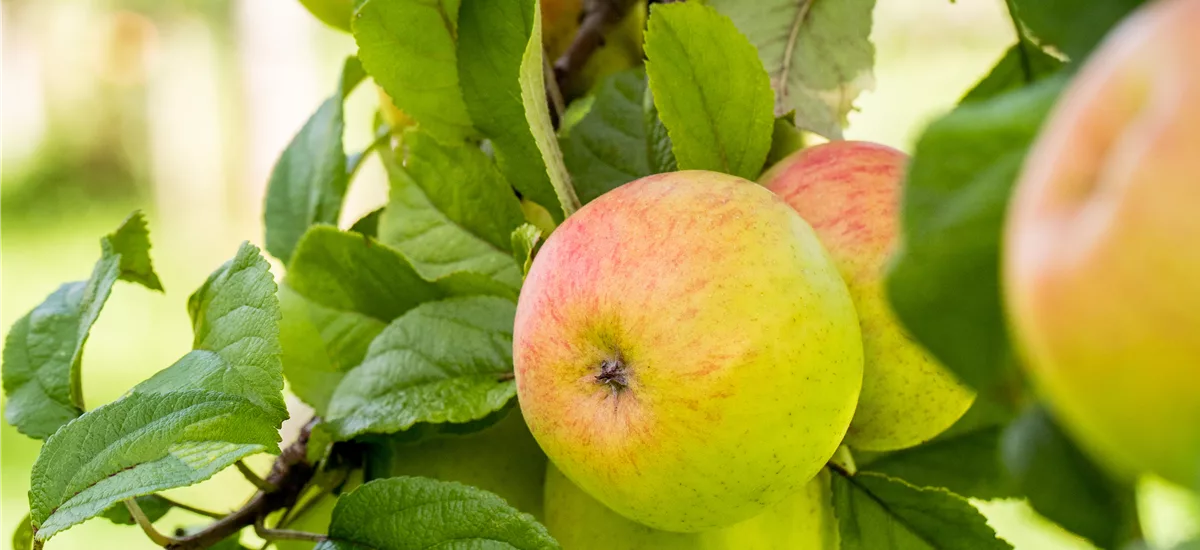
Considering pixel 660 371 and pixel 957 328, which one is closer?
pixel 957 328

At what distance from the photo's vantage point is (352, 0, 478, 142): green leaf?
417mm

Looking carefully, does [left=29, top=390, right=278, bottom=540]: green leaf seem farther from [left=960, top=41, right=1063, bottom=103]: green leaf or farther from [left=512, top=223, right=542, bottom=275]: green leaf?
[left=960, top=41, right=1063, bottom=103]: green leaf

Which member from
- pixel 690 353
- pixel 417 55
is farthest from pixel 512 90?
pixel 690 353

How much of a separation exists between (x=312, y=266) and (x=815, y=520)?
0.25 m

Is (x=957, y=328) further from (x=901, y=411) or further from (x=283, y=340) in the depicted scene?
(x=283, y=340)

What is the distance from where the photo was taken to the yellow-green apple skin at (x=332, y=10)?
1.85ft

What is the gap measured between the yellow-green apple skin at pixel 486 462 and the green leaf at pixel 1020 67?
0.25 m

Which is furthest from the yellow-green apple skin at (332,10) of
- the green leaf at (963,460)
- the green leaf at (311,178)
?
the green leaf at (963,460)

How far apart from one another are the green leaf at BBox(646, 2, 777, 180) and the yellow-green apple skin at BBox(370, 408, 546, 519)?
157mm

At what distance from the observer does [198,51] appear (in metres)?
3.75

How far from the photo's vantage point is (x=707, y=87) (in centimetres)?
39

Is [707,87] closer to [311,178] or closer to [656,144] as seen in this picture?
[656,144]

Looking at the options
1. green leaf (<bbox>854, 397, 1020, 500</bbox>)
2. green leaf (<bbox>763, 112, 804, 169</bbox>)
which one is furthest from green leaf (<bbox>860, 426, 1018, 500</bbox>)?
green leaf (<bbox>763, 112, 804, 169</bbox>)

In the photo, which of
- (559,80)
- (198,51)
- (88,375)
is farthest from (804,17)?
(198,51)
